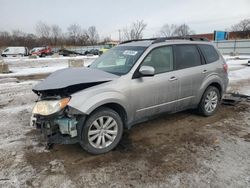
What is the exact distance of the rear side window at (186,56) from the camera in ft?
14.4

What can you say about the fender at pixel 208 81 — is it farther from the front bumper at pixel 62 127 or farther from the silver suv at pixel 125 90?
the front bumper at pixel 62 127

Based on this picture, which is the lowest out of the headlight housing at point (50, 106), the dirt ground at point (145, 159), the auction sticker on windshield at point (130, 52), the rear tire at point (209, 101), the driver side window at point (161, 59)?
the dirt ground at point (145, 159)

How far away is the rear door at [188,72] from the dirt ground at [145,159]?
0.59m

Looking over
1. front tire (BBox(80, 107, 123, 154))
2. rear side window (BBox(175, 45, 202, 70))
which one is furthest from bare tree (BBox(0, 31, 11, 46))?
front tire (BBox(80, 107, 123, 154))

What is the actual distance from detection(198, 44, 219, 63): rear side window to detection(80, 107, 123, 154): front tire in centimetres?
269

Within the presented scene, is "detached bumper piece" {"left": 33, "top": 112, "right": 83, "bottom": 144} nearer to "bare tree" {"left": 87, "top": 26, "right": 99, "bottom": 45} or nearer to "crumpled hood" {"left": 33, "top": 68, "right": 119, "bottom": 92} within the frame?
"crumpled hood" {"left": 33, "top": 68, "right": 119, "bottom": 92}

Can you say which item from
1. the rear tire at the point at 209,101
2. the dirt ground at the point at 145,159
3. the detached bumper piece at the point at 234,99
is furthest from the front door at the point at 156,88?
the detached bumper piece at the point at 234,99

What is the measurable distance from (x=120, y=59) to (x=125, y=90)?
0.94 meters

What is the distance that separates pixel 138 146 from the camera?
373cm

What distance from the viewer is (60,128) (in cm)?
317

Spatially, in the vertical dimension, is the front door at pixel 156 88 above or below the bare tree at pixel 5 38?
below

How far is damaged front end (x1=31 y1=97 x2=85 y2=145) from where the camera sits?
3.11m

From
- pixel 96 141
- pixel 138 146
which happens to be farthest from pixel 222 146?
pixel 96 141

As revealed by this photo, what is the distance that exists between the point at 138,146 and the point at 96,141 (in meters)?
0.76
